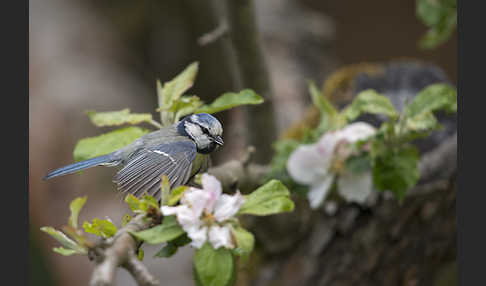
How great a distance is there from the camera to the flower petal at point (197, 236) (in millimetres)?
384

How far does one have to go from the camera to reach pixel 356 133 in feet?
2.30

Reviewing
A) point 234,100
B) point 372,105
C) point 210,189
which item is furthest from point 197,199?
point 372,105

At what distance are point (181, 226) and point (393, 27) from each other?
6.64 ft

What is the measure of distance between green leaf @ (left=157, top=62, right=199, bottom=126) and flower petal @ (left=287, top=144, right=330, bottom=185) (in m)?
0.26

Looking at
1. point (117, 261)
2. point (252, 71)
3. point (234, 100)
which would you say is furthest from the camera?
point (252, 71)

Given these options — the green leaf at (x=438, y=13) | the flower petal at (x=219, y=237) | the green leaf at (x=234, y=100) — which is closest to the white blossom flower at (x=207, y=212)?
the flower petal at (x=219, y=237)

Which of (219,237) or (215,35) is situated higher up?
(215,35)

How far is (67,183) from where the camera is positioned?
1.50 metres

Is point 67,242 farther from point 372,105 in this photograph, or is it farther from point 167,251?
point 372,105

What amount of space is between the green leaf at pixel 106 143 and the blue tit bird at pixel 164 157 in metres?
0.04

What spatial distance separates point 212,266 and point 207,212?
0.14ft

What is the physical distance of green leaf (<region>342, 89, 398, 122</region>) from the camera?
2.16ft

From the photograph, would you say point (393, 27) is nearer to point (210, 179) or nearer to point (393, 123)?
point (393, 123)

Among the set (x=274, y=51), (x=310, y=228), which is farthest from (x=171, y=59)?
(x=310, y=228)
